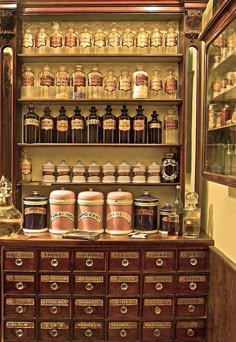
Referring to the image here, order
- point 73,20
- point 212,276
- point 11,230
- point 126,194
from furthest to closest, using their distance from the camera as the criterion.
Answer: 1. point 73,20
2. point 126,194
3. point 212,276
4. point 11,230

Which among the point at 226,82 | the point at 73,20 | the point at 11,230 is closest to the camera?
the point at 11,230

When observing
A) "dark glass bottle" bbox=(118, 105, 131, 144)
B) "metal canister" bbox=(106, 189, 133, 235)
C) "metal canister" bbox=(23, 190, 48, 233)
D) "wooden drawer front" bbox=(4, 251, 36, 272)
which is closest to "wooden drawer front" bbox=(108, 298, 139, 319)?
"metal canister" bbox=(106, 189, 133, 235)

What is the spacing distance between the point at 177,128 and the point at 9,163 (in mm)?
1215

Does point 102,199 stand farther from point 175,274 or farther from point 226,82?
point 226,82

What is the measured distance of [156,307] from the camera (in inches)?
104

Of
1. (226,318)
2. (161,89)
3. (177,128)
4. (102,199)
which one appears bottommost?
(226,318)

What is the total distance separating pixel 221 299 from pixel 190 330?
0.44 m

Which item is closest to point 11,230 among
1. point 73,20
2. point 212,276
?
point 212,276

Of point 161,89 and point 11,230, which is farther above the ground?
point 161,89

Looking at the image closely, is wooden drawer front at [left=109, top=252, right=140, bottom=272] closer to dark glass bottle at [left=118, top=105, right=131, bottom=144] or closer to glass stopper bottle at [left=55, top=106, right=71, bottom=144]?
dark glass bottle at [left=118, top=105, right=131, bottom=144]

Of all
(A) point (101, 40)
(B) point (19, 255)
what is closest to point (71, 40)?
(A) point (101, 40)

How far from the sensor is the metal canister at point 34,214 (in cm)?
281

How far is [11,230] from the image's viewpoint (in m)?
1.68

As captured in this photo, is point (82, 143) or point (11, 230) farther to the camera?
point (82, 143)
